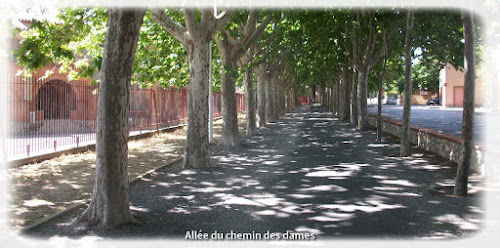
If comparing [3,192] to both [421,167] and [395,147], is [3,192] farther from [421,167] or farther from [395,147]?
[395,147]

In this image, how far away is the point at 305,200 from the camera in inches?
293

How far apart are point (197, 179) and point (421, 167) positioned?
5.19 meters

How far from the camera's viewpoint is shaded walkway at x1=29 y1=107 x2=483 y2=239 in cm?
587

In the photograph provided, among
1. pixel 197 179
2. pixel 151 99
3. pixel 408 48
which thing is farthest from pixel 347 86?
pixel 197 179

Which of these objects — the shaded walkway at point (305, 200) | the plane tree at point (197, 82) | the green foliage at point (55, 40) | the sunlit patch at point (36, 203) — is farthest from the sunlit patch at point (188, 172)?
the sunlit patch at point (36, 203)

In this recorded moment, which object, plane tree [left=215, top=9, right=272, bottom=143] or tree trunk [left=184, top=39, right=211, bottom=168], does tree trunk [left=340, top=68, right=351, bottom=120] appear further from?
tree trunk [left=184, top=39, right=211, bottom=168]

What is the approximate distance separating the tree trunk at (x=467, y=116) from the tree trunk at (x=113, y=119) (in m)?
5.26

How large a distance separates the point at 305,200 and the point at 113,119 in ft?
10.4

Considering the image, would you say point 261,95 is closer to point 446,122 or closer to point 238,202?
point 446,122

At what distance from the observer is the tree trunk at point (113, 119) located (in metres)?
6.07

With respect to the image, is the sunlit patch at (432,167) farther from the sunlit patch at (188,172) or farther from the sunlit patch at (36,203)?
the sunlit patch at (36,203)

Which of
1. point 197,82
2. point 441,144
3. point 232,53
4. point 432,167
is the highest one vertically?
point 232,53

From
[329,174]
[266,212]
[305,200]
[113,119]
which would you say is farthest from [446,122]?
[113,119]

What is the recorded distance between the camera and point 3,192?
8.28 m
